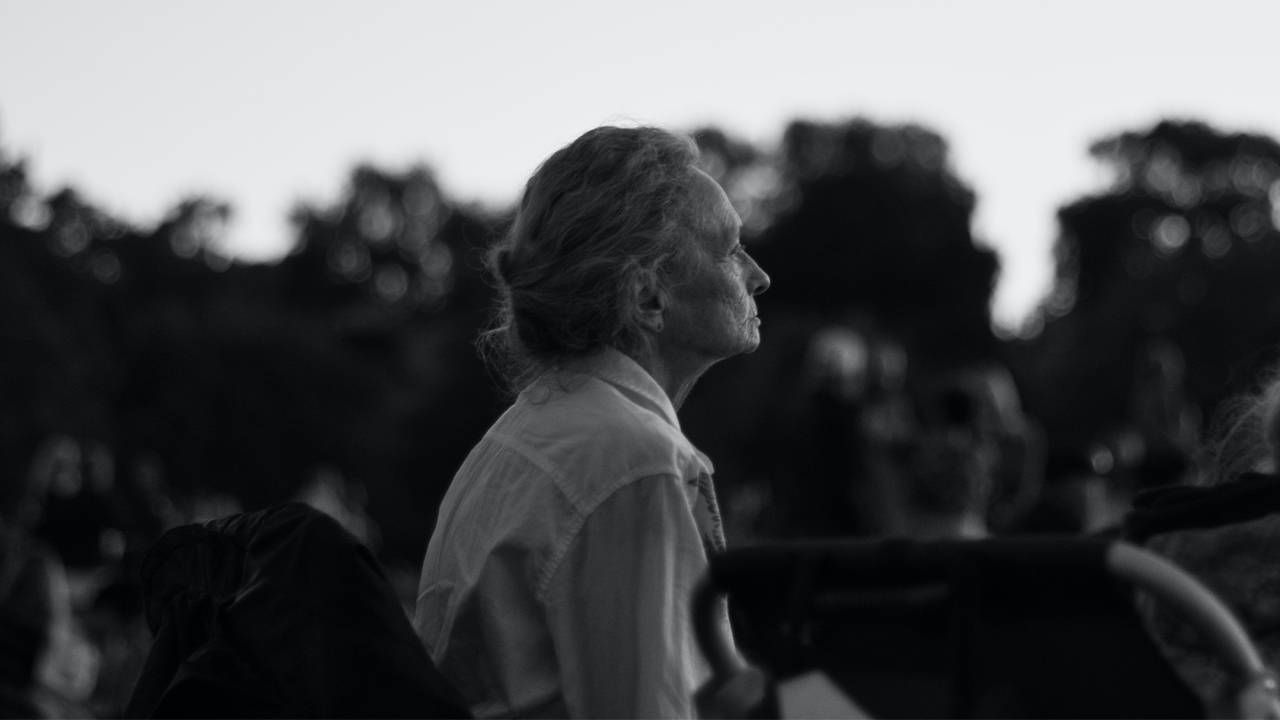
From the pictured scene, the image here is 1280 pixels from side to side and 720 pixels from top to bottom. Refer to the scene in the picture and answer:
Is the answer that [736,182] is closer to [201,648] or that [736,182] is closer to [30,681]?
[30,681]

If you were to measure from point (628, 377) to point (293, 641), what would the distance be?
3.26 feet

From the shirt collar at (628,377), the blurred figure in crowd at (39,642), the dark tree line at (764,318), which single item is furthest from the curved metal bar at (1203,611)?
the dark tree line at (764,318)

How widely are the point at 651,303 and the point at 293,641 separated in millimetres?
1135

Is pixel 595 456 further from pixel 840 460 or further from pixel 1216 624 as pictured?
pixel 840 460

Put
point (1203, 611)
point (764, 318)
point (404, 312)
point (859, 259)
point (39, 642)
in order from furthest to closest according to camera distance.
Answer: point (404, 312) → point (859, 259) → point (764, 318) → point (39, 642) → point (1203, 611)

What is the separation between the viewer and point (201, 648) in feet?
8.50

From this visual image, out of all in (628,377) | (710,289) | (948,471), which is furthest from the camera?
(948,471)

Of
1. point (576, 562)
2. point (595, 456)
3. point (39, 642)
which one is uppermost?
point (595, 456)

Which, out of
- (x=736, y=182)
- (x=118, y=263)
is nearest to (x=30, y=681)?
(x=118, y=263)

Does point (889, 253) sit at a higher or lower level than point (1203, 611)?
lower

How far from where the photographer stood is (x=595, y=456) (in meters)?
3.00

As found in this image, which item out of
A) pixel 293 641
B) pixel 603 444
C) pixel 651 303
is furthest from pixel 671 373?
pixel 293 641

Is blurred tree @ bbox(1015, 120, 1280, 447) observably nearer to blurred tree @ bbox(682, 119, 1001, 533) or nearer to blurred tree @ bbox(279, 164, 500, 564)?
blurred tree @ bbox(682, 119, 1001, 533)

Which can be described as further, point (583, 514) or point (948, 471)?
point (948, 471)
